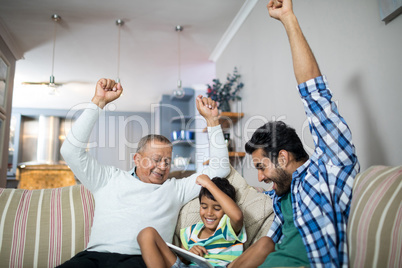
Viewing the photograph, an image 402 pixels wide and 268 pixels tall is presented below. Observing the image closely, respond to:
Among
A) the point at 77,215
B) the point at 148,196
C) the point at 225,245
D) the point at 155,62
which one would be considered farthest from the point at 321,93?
the point at 155,62

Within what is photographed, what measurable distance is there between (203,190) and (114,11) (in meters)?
2.78

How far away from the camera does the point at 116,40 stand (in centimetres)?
445

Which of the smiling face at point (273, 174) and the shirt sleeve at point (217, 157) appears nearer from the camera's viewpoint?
the smiling face at point (273, 174)

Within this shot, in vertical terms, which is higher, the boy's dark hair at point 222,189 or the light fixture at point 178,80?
the light fixture at point 178,80

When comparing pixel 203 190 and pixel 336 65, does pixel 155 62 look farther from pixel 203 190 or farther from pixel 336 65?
pixel 203 190

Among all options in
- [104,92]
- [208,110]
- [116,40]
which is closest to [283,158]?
[208,110]

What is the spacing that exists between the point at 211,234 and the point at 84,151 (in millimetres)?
736

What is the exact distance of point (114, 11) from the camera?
366 cm

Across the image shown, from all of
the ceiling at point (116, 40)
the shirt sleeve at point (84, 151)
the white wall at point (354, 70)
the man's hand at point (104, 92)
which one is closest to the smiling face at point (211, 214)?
the shirt sleeve at point (84, 151)

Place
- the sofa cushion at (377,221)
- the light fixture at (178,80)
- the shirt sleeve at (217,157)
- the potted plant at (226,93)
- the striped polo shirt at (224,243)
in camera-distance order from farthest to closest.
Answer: the light fixture at (178,80), the potted plant at (226,93), the shirt sleeve at (217,157), the striped polo shirt at (224,243), the sofa cushion at (377,221)

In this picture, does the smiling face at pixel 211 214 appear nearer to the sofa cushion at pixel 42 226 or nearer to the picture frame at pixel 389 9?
the sofa cushion at pixel 42 226

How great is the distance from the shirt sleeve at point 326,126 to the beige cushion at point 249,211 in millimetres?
542

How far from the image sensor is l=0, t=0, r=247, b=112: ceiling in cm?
359

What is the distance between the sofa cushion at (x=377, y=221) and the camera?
917 millimetres
